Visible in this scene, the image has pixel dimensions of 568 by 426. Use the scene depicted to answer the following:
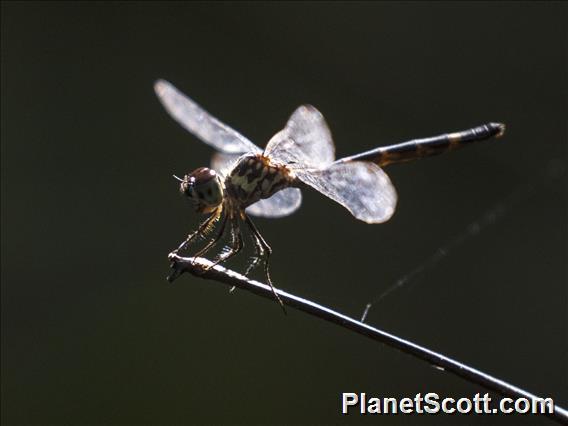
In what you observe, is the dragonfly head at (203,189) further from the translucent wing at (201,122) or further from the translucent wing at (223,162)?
the translucent wing at (201,122)

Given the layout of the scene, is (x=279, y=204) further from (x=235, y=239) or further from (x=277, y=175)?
(x=235, y=239)

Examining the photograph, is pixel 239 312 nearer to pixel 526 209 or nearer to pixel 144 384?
pixel 144 384

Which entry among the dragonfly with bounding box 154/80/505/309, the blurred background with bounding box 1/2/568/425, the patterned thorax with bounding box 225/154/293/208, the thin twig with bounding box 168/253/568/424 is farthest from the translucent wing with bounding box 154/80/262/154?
the blurred background with bounding box 1/2/568/425

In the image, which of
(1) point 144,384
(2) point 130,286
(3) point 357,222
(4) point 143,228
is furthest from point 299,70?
(1) point 144,384

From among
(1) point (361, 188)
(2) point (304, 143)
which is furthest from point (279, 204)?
(1) point (361, 188)

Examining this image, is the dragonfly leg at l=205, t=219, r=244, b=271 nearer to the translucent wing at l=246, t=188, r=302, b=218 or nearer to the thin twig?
the translucent wing at l=246, t=188, r=302, b=218

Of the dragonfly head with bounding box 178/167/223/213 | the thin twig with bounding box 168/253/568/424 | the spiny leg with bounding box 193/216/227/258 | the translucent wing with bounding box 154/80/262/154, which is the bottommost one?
the thin twig with bounding box 168/253/568/424
